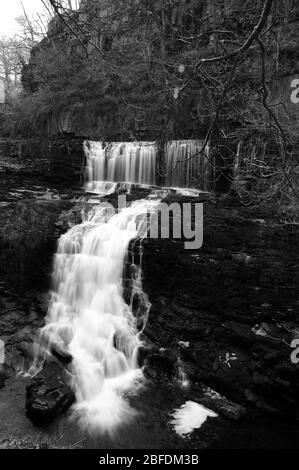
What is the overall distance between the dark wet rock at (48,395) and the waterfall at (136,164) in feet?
25.1

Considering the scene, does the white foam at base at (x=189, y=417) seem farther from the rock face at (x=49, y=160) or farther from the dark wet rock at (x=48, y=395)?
the rock face at (x=49, y=160)

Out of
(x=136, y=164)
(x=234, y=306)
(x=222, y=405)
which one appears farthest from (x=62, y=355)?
(x=136, y=164)

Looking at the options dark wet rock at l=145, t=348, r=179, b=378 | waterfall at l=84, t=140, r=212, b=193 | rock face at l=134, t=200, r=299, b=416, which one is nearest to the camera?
rock face at l=134, t=200, r=299, b=416

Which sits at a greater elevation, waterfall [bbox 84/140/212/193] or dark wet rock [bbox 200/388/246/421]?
waterfall [bbox 84/140/212/193]

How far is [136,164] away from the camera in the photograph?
13.9 m

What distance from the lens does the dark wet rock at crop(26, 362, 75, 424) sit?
6570 mm

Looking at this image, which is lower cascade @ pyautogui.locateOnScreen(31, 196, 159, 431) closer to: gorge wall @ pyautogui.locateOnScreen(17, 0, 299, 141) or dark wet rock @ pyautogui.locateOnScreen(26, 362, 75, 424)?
dark wet rock @ pyautogui.locateOnScreen(26, 362, 75, 424)

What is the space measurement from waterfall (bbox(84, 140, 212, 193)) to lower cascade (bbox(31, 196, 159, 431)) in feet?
10.8

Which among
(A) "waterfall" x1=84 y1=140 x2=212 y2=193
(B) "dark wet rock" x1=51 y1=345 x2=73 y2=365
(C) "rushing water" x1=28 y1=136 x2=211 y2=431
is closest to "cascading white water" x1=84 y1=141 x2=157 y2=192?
(A) "waterfall" x1=84 y1=140 x2=212 y2=193

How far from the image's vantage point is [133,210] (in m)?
10.7

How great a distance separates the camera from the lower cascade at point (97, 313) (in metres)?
7.70

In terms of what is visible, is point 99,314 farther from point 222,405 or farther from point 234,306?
point 222,405

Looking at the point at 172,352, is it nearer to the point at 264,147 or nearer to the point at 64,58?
the point at 264,147
